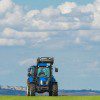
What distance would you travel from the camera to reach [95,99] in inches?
1682

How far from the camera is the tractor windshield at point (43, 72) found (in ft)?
216

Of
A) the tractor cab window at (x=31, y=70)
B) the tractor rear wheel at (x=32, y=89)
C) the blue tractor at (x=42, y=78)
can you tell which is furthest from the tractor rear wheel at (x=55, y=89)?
the tractor cab window at (x=31, y=70)

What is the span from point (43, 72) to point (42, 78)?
0.82 m

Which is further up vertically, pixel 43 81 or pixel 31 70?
pixel 31 70

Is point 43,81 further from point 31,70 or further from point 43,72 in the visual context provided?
point 31,70

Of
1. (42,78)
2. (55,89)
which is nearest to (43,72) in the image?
(42,78)

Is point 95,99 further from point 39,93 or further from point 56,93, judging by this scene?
point 39,93

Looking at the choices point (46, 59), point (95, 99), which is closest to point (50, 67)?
point (46, 59)

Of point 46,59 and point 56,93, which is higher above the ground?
point 46,59

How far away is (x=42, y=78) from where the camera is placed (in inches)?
2640

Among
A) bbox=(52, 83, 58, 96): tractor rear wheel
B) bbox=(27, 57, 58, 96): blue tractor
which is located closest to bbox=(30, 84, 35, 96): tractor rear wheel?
bbox=(27, 57, 58, 96): blue tractor

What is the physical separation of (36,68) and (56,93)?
4.30 meters

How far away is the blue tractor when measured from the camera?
65.8 metres

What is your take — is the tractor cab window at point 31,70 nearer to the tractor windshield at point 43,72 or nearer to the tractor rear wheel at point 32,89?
the tractor windshield at point 43,72
